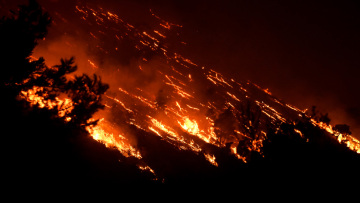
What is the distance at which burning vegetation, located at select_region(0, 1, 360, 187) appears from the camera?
401 inches

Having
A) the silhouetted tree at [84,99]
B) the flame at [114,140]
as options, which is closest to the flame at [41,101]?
the silhouetted tree at [84,99]

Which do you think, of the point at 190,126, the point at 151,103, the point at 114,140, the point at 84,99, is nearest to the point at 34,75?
the point at 84,99

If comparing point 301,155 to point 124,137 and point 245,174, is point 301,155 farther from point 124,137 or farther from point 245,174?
point 124,137

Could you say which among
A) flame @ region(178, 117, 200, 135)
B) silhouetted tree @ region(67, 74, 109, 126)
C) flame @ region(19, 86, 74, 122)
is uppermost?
flame @ region(178, 117, 200, 135)

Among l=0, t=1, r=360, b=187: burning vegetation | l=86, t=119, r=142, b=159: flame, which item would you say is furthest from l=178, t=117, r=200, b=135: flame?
l=86, t=119, r=142, b=159: flame

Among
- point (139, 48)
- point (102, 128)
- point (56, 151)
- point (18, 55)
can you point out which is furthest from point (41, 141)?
point (139, 48)

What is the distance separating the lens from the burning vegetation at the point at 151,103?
1019cm

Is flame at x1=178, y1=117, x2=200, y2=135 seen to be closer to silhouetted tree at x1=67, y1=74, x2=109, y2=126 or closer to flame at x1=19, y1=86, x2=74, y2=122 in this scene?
silhouetted tree at x1=67, y1=74, x2=109, y2=126

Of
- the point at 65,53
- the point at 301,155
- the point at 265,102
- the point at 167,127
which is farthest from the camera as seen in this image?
the point at 265,102

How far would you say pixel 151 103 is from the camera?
17719mm

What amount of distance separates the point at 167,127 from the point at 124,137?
117 inches

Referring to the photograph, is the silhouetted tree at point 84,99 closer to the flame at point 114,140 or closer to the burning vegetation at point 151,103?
the burning vegetation at point 151,103

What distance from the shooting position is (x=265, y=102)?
30.6 metres

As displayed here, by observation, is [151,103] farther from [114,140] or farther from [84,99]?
[84,99]
